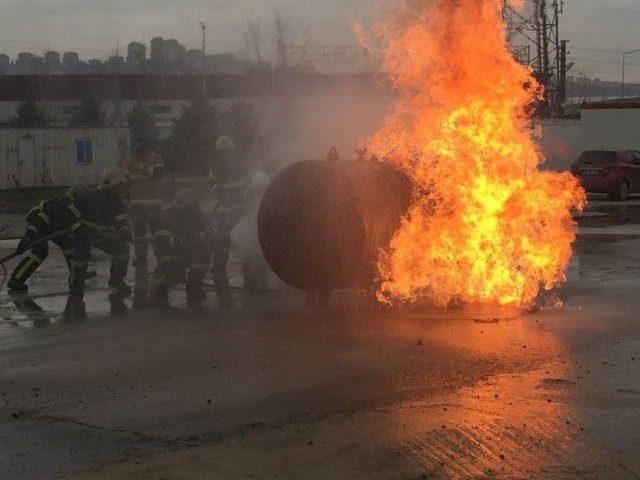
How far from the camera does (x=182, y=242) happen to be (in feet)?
40.3

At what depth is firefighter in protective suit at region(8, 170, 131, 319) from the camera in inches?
442

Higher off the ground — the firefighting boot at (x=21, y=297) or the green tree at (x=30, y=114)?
the green tree at (x=30, y=114)

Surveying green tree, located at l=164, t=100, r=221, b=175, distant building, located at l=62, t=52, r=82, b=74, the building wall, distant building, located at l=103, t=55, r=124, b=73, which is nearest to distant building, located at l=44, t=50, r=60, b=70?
distant building, located at l=62, t=52, r=82, b=74

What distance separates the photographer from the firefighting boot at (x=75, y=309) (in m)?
10.3

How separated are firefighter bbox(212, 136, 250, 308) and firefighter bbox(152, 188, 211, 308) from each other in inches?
13.6

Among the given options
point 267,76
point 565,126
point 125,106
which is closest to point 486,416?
point 267,76

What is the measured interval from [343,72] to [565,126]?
2627 cm

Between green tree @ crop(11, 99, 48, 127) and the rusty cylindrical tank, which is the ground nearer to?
the rusty cylindrical tank

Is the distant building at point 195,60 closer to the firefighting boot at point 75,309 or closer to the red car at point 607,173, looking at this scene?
the red car at point 607,173

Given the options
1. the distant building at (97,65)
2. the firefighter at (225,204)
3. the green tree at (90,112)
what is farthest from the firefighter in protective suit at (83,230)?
the distant building at (97,65)

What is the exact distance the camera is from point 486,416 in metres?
6.23

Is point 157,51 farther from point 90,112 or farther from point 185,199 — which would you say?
point 185,199

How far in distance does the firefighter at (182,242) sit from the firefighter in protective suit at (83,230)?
55cm

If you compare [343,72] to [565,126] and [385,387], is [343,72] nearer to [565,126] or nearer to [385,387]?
[385,387]
